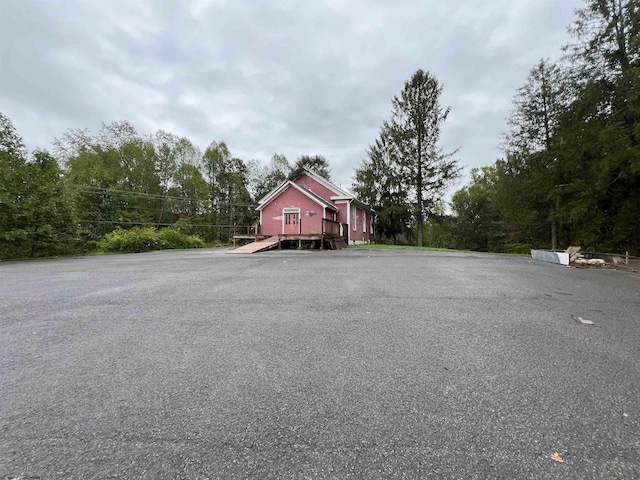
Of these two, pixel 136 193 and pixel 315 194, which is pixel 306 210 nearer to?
pixel 315 194

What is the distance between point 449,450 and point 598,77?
19.9m

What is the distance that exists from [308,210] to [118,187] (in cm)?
2275

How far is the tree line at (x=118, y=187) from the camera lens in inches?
564

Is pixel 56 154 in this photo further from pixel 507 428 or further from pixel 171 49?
pixel 507 428

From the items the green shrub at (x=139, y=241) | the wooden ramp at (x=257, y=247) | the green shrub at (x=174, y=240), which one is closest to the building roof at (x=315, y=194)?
the wooden ramp at (x=257, y=247)

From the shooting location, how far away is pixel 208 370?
2.25 metres

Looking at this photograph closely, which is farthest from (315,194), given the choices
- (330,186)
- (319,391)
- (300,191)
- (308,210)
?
(319,391)

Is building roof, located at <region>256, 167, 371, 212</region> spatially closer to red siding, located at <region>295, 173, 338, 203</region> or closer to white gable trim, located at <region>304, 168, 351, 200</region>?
white gable trim, located at <region>304, 168, 351, 200</region>

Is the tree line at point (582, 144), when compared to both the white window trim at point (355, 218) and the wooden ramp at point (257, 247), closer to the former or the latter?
the white window trim at point (355, 218)

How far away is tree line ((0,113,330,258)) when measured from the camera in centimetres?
1433

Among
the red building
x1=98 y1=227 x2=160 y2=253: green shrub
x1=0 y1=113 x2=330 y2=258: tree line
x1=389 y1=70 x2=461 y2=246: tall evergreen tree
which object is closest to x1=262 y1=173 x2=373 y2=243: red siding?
the red building

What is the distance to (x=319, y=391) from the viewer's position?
194 cm

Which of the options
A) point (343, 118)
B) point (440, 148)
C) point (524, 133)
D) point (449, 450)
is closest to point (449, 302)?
point (449, 450)

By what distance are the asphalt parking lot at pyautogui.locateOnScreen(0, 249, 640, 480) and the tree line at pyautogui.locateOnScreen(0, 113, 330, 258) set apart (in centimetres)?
1474
